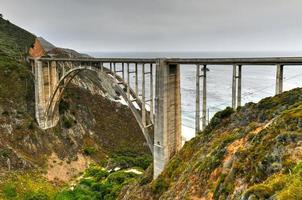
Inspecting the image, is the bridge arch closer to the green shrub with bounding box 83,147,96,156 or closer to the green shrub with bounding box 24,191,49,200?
the green shrub with bounding box 83,147,96,156

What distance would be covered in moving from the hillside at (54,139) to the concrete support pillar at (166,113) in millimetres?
9844

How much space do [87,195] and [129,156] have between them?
19517 mm

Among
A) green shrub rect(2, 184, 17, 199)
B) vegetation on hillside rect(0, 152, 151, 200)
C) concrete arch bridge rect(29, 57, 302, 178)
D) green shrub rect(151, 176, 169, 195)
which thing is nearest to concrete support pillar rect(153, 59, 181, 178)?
concrete arch bridge rect(29, 57, 302, 178)

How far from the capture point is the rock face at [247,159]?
9.32 m

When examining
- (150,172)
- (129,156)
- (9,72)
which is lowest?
(129,156)

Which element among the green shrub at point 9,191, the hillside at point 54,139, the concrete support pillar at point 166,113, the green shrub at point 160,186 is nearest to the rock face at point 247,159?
the green shrub at point 160,186

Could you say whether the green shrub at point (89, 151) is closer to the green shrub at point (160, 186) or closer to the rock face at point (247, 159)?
the rock face at point (247, 159)

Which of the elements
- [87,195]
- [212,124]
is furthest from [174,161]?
[87,195]

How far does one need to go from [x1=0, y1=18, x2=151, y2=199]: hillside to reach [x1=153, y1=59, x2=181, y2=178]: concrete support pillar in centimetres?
984

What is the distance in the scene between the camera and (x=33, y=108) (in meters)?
48.0

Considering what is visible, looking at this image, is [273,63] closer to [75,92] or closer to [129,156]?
[129,156]

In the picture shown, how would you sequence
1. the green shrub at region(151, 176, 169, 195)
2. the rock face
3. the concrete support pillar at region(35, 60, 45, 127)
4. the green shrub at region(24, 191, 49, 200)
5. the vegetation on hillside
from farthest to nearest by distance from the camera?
the concrete support pillar at region(35, 60, 45, 127) < the vegetation on hillside < the green shrub at region(24, 191, 49, 200) < the green shrub at region(151, 176, 169, 195) < the rock face

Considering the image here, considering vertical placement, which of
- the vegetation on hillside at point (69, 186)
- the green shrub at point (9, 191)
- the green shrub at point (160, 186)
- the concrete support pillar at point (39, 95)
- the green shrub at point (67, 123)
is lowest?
the vegetation on hillside at point (69, 186)

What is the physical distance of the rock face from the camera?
9.32 metres
